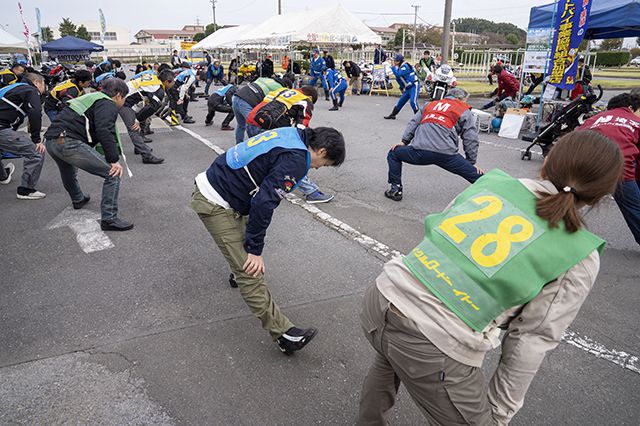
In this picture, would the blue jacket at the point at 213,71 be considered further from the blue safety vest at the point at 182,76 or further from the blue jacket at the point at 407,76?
the blue jacket at the point at 407,76

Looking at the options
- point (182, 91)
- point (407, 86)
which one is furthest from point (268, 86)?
point (407, 86)

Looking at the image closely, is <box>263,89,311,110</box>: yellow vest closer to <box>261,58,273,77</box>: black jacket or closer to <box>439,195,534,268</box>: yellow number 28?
<box>439,195,534,268</box>: yellow number 28

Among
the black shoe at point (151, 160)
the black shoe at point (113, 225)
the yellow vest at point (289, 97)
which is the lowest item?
the black shoe at point (113, 225)

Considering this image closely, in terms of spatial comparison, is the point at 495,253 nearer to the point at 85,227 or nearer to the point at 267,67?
the point at 85,227

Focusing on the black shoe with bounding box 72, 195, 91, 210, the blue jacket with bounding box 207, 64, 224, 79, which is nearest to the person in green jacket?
the black shoe with bounding box 72, 195, 91, 210

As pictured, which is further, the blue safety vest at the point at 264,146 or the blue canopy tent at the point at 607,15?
the blue canopy tent at the point at 607,15

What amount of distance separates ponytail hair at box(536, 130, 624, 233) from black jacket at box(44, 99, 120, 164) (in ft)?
14.8

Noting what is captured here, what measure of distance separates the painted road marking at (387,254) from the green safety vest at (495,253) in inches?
78.1

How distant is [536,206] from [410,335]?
0.61 metres

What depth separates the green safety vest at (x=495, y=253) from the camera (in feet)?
4.52

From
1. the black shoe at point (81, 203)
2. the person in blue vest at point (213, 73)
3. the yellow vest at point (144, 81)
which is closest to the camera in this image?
the black shoe at point (81, 203)

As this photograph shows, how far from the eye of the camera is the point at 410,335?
5.00 feet

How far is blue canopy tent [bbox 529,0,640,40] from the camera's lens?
32.0 feet

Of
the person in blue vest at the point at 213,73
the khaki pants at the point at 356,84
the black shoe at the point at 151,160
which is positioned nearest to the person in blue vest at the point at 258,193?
the black shoe at the point at 151,160
